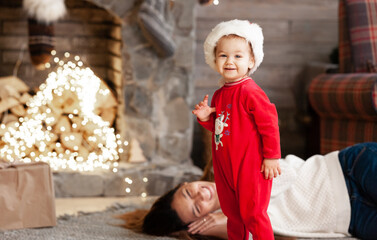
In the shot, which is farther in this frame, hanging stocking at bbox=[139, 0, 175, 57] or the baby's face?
hanging stocking at bbox=[139, 0, 175, 57]

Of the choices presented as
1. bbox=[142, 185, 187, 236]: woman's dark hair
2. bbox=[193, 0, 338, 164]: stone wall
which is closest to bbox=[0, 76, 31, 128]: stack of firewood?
bbox=[193, 0, 338, 164]: stone wall

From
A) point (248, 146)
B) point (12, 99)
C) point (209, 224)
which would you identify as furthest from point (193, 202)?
point (12, 99)

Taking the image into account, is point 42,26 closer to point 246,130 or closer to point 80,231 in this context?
point 80,231

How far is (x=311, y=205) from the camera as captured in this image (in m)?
1.81

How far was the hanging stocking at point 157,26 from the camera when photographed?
2.53 meters

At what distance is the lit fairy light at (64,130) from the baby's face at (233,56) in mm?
1528

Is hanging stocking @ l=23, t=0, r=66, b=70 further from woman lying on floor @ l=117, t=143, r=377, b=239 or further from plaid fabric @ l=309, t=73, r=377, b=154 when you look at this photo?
plaid fabric @ l=309, t=73, r=377, b=154

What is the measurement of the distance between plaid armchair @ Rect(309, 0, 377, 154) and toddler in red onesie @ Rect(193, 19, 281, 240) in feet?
4.20

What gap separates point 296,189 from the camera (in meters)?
1.85

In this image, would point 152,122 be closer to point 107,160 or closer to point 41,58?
point 107,160

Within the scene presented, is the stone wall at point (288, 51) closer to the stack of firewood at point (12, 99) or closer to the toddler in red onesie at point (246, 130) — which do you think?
the stack of firewood at point (12, 99)

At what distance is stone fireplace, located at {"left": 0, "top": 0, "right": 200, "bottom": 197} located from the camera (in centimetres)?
259

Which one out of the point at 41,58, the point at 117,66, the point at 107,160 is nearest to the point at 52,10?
the point at 41,58

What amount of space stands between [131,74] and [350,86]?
1130mm
